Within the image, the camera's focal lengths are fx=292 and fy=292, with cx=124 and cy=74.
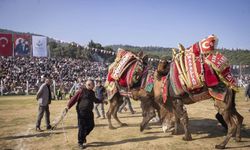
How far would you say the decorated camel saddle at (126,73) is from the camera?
11.5 m

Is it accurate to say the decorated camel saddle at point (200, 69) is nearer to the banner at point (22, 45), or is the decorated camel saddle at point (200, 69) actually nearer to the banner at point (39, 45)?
the banner at point (39, 45)

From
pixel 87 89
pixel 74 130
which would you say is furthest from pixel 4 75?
pixel 87 89

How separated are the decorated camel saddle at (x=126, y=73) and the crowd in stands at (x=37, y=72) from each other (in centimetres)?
2217

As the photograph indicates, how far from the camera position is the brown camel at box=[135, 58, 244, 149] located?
8.57 metres

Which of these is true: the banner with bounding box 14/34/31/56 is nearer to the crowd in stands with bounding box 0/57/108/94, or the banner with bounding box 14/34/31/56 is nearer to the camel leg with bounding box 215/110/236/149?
the crowd in stands with bounding box 0/57/108/94

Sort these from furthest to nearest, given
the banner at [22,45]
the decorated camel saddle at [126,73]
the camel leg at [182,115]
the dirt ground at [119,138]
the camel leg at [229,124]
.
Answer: the banner at [22,45], the decorated camel saddle at [126,73], the camel leg at [182,115], the dirt ground at [119,138], the camel leg at [229,124]

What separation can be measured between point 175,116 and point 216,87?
211 centimetres

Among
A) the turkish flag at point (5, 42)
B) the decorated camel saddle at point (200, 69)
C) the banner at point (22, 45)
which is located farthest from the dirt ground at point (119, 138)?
the turkish flag at point (5, 42)

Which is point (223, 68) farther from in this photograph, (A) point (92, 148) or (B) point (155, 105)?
(A) point (92, 148)

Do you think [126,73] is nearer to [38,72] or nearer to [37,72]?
[37,72]

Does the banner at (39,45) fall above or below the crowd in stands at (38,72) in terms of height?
above

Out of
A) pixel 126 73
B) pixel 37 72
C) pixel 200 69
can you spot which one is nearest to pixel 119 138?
pixel 126 73

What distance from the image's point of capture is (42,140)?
10.1 m

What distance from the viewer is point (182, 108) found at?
31.7ft
